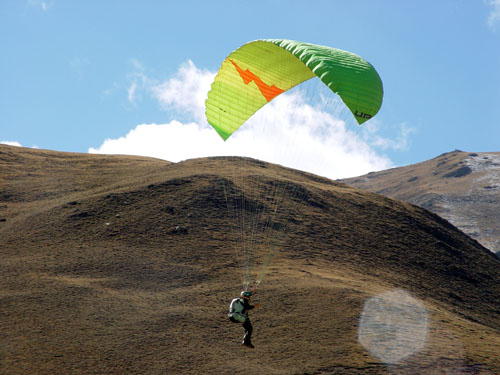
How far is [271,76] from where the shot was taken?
16.1m

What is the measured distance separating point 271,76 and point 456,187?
76.2 m

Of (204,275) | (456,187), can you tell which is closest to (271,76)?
(204,275)

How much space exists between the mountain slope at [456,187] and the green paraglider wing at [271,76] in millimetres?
51538

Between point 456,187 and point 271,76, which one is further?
point 456,187

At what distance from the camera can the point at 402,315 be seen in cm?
1984

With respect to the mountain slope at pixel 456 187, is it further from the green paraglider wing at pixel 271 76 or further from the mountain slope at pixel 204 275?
the green paraglider wing at pixel 271 76

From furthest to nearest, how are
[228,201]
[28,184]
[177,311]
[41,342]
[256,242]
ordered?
[28,184]
[228,201]
[256,242]
[177,311]
[41,342]

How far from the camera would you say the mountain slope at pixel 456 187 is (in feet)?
231

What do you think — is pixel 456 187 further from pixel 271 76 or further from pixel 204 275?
pixel 271 76

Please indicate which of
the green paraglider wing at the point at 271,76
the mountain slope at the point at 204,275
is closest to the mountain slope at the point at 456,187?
the mountain slope at the point at 204,275

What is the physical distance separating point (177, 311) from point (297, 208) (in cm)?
1324

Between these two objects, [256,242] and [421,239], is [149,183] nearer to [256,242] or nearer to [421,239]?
[256,242]

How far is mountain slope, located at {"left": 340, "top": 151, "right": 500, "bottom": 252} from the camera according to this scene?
70.4 metres

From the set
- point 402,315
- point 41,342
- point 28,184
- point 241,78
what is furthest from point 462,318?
point 28,184
